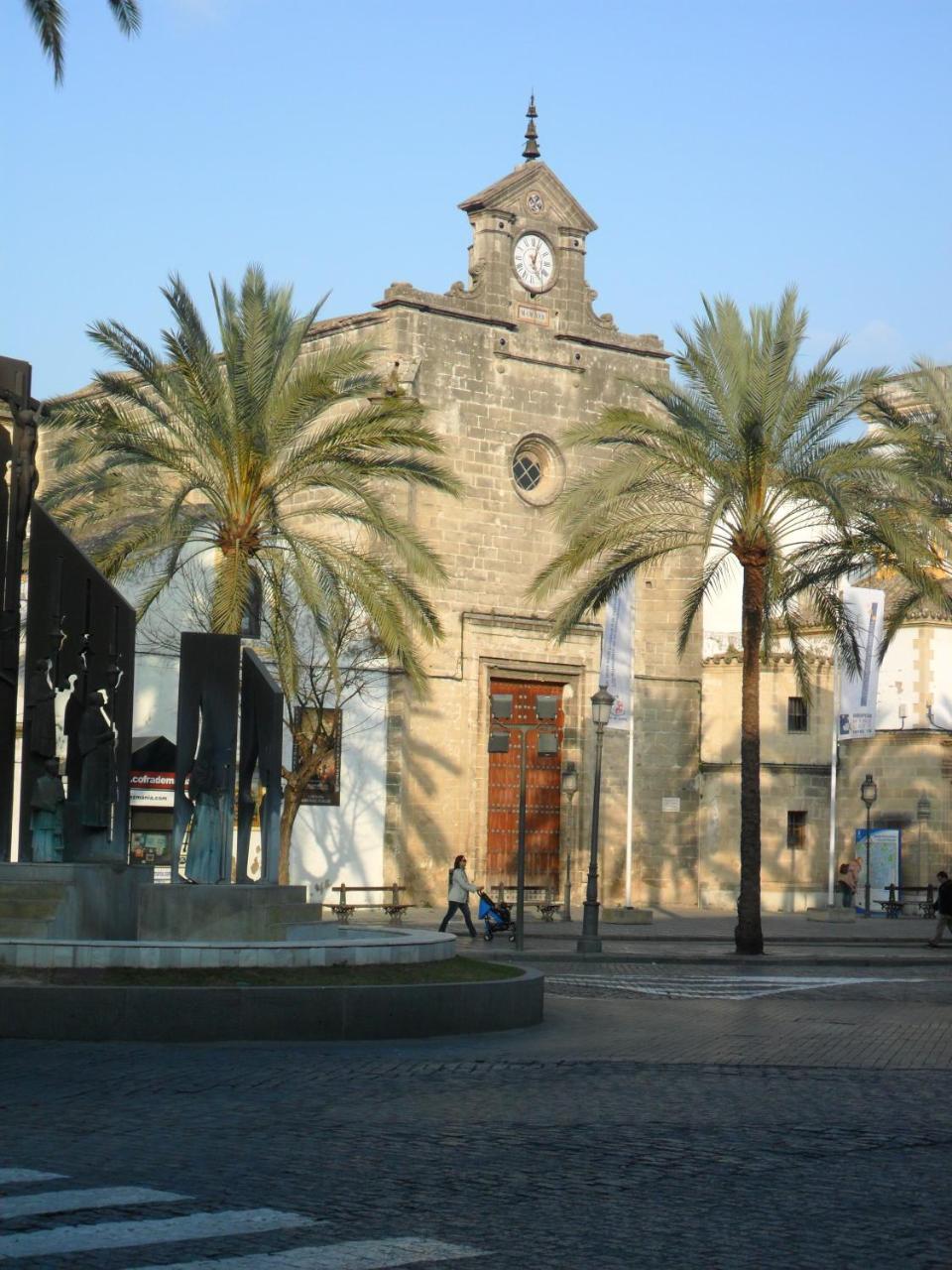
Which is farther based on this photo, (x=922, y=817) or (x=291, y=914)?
(x=922, y=817)

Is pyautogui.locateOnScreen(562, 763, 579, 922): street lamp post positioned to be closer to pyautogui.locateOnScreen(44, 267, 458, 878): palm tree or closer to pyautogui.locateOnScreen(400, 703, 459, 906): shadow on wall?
pyautogui.locateOnScreen(400, 703, 459, 906): shadow on wall

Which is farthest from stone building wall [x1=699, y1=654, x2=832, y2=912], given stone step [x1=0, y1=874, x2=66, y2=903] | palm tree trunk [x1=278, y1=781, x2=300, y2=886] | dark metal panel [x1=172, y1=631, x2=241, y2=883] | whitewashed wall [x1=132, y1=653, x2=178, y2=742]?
stone step [x1=0, y1=874, x2=66, y2=903]

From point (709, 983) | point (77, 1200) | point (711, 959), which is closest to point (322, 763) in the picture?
point (711, 959)

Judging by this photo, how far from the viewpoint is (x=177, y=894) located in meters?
17.2

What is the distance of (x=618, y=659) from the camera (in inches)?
1695

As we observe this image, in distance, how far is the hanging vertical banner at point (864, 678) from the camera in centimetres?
4066

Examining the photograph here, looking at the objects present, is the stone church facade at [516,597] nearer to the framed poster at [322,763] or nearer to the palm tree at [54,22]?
the framed poster at [322,763]

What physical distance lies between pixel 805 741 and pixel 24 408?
33285mm

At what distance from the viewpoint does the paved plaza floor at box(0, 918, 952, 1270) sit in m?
6.82

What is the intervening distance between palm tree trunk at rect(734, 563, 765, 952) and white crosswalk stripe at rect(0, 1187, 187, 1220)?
67.7ft

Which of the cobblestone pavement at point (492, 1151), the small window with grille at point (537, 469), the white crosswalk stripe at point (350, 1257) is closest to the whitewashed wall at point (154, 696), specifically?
the small window with grille at point (537, 469)

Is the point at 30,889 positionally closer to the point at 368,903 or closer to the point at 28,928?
the point at 28,928

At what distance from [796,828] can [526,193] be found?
16385 mm

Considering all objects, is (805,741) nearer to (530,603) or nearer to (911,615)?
(911,615)
